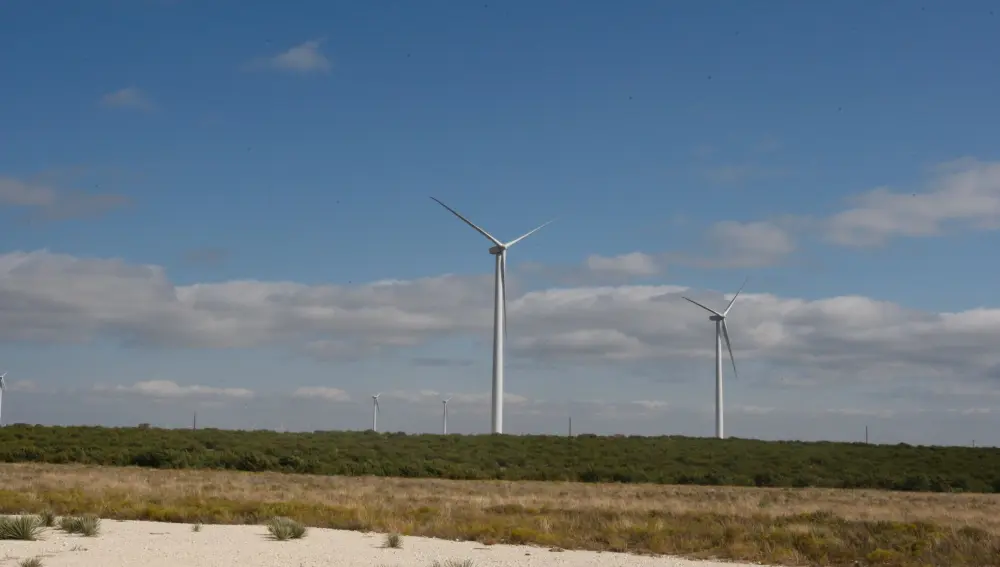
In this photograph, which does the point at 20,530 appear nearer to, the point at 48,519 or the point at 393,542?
the point at 48,519

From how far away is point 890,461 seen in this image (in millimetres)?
73938

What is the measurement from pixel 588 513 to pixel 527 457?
130ft

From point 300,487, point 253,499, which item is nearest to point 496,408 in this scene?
point 300,487

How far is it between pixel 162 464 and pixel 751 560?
46.8 metres

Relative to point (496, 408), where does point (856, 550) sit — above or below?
below

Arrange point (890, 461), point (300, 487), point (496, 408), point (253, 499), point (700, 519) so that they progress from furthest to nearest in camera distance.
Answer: point (496, 408) < point (890, 461) < point (300, 487) < point (253, 499) < point (700, 519)

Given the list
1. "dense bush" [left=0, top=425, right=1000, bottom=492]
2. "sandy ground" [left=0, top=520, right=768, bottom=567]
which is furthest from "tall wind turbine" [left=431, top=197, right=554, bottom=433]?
"sandy ground" [left=0, top=520, right=768, bottom=567]

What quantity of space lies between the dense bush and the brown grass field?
40.1ft

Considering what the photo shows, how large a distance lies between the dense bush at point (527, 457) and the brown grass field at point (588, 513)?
12.2 metres

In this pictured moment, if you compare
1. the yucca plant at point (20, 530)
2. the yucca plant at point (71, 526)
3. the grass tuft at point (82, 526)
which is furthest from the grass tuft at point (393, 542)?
the yucca plant at point (20, 530)

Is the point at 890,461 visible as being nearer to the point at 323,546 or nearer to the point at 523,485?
the point at 523,485

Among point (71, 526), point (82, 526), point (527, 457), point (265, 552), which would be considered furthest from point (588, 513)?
point (527, 457)

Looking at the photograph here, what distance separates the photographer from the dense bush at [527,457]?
6450 cm

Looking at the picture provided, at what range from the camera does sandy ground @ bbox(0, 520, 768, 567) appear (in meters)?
21.4
